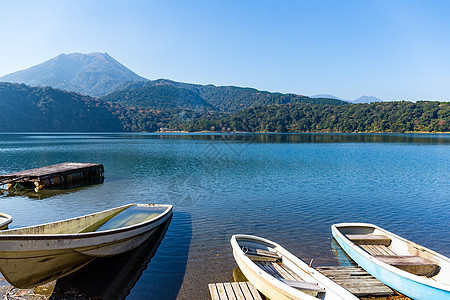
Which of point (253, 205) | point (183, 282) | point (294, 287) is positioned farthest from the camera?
point (253, 205)

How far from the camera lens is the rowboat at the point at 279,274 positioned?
295 inches

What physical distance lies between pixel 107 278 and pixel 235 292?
15.6 feet

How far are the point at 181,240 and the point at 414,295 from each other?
9.55 m

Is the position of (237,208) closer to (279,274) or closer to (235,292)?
(279,274)

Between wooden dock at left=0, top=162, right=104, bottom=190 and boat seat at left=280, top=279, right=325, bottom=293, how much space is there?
2592 cm

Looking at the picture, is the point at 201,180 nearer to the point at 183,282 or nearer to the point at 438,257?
the point at 183,282

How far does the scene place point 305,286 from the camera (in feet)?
26.2

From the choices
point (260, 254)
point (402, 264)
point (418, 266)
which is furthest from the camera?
point (260, 254)

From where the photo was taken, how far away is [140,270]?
10.7 metres

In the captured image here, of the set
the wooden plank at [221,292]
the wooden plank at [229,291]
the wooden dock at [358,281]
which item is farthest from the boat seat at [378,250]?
the wooden plank at [221,292]

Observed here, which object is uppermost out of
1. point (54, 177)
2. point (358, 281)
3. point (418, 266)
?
point (418, 266)

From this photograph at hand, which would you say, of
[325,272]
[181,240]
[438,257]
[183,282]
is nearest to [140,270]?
[183,282]

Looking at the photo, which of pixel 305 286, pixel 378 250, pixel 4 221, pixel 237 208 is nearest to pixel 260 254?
pixel 305 286

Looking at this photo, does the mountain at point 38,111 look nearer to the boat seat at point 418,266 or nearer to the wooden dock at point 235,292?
the wooden dock at point 235,292
